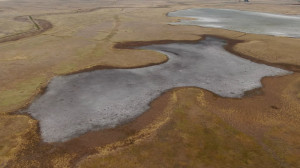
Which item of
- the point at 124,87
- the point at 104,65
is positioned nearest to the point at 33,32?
the point at 104,65

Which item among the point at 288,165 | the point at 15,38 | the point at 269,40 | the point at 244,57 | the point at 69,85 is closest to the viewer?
the point at 288,165

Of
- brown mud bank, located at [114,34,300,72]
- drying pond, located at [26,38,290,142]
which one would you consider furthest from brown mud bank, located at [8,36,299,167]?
brown mud bank, located at [114,34,300,72]

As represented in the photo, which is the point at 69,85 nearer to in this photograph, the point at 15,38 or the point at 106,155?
the point at 106,155

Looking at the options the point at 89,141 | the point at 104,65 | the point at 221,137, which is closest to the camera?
the point at 89,141

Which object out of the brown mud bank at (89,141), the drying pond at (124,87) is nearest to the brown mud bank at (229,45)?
the drying pond at (124,87)

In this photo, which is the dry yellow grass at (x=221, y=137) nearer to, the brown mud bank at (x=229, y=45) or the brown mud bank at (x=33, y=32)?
the brown mud bank at (x=229, y=45)

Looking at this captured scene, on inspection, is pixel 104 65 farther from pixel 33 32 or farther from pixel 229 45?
pixel 33 32

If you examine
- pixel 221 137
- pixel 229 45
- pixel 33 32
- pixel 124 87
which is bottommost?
pixel 221 137

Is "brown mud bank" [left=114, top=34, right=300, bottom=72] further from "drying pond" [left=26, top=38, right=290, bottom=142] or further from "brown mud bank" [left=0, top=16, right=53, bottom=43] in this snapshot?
"brown mud bank" [left=0, top=16, right=53, bottom=43]

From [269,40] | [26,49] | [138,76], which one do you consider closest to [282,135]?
[138,76]
